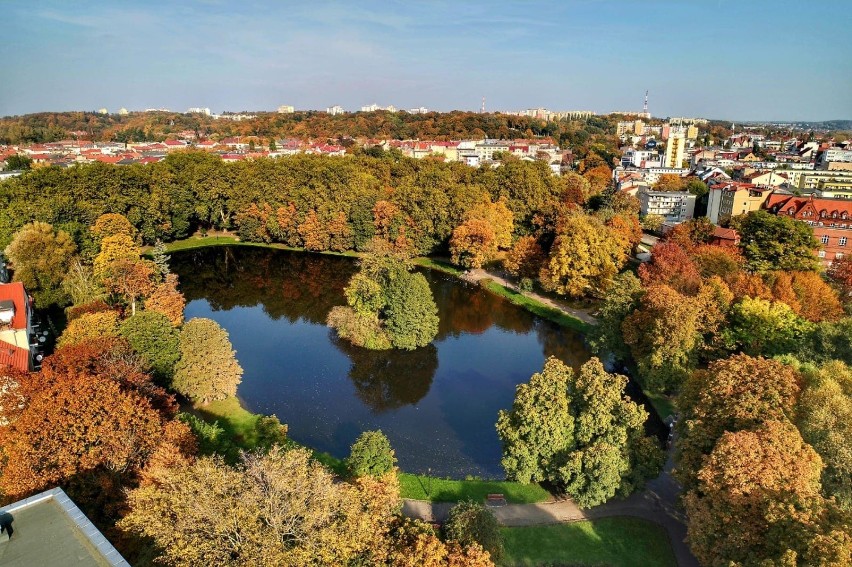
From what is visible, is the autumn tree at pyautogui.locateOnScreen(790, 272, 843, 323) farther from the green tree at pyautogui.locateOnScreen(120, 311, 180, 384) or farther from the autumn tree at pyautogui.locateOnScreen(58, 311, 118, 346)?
the autumn tree at pyautogui.locateOnScreen(58, 311, 118, 346)

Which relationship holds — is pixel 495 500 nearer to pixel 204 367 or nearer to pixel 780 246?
pixel 204 367

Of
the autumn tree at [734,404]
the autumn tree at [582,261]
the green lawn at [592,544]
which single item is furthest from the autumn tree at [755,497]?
the autumn tree at [582,261]

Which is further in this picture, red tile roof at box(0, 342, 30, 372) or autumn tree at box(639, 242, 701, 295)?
autumn tree at box(639, 242, 701, 295)

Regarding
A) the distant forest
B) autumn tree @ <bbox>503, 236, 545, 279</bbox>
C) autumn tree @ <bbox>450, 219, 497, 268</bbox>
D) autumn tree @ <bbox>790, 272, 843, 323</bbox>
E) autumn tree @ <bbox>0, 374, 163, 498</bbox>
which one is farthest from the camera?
the distant forest

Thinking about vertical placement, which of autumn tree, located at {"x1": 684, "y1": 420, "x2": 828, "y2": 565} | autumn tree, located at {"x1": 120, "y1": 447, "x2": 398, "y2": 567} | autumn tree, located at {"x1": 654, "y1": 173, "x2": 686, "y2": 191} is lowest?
autumn tree, located at {"x1": 684, "y1": 420, "x2": 828, "y2": 565}

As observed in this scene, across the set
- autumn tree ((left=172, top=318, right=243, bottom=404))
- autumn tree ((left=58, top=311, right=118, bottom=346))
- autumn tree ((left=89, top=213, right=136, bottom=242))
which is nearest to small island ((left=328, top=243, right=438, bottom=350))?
autumn tree ((left=172, top=318, right=243, bottom=404))

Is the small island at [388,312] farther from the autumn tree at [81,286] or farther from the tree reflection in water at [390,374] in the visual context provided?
the autumn tree at [81,286]

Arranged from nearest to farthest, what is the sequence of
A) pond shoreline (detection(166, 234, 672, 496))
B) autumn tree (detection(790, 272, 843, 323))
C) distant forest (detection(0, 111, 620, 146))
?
1. pond shoreline (detection(166, 234, 672, 496))
2. autumn tree (detection(790, 272, 843, 323))
3. distant forest (detection(0, 111, 620, 146))
